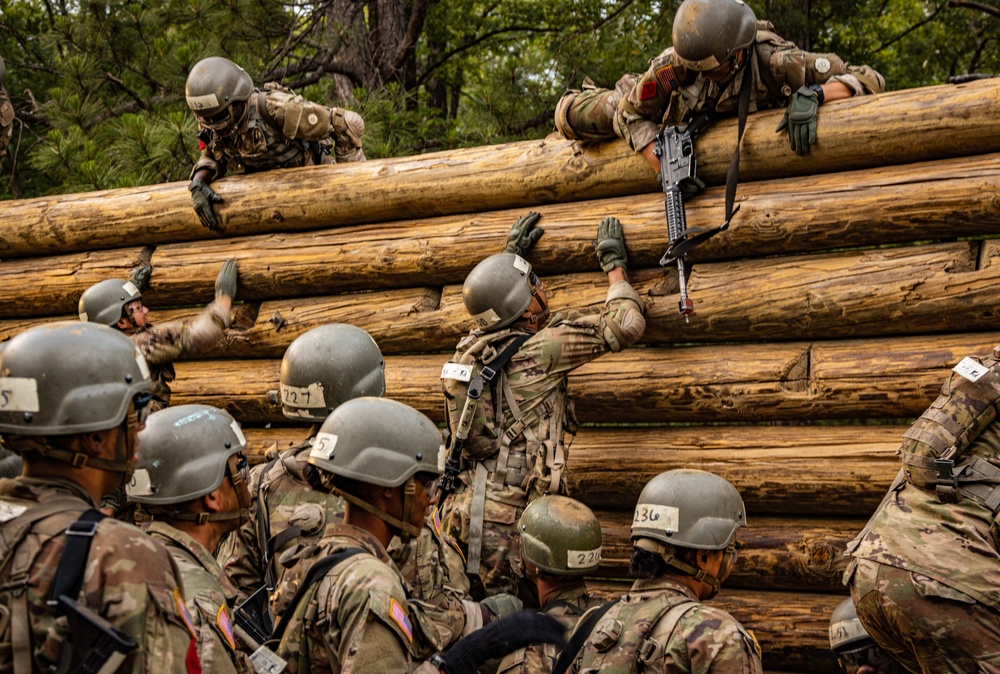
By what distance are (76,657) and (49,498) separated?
552mm

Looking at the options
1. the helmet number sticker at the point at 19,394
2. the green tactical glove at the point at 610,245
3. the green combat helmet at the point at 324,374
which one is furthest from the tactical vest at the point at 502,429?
the helmet number sticker at the point at 19,394

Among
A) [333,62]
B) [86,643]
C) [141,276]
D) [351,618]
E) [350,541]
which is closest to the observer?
[86,643]

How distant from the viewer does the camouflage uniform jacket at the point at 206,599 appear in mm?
3674

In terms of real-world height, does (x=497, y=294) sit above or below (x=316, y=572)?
above

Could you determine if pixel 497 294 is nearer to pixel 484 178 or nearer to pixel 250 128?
pixel 484 178

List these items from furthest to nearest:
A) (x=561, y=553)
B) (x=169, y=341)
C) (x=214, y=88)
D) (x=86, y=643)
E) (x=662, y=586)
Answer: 1. (x=214, y=88)
2. (x=169, y=341)
3. (x=561, y=553)
4. (x=662, y=586)
5. (x=86, y=643)

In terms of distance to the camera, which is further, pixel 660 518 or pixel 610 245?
pixel 610 245

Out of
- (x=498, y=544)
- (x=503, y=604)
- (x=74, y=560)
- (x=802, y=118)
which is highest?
(x=802, y=118)

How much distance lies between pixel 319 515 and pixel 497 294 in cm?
233

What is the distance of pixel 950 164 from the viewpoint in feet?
22.1

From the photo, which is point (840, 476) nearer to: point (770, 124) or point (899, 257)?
point (899, 257)

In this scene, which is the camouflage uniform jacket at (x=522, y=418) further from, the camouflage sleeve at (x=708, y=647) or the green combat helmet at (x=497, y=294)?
the camouflage sleeve at (x=708, y=647)

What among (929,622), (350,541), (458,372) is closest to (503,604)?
(350,541)

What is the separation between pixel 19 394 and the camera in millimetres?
3334
